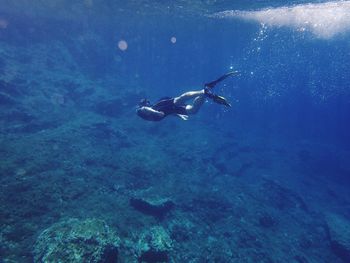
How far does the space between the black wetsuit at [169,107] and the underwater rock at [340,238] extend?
9.64m

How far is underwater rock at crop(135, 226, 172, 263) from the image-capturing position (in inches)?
322

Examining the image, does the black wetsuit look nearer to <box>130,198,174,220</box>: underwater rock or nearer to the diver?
the diver

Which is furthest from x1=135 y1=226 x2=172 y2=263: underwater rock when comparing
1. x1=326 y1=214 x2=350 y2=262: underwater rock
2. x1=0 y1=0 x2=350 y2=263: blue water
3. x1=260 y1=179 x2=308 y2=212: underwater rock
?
x1=260 y1=179 x2=308 y2=212: underwater rock

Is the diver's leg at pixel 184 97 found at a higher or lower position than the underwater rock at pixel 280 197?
higher

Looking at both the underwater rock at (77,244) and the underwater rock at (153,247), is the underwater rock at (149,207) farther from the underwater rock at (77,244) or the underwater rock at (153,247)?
the underwater rock at (77,244)

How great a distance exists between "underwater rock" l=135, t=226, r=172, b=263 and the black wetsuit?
3822 millimetres

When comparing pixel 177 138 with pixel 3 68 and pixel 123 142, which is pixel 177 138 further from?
pixel 3 68

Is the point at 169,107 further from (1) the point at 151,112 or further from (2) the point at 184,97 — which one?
(1) the point at 151,112

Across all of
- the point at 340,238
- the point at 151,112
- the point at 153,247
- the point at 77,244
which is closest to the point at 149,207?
the point at 153,247

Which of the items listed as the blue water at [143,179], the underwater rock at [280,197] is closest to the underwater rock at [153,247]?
the blue water at [143,179]

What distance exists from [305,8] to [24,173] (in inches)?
1053

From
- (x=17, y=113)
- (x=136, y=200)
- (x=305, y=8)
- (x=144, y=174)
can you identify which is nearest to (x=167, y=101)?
(x=136, y=200)

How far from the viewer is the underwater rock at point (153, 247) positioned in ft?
26.9

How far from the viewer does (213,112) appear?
38.4 meters
